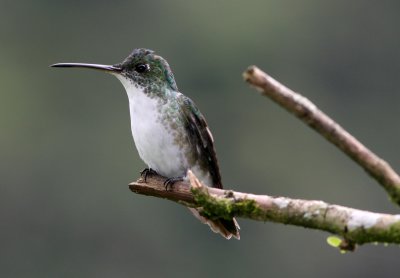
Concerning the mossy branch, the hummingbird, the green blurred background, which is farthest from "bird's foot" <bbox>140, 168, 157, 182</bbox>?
the green blurred background

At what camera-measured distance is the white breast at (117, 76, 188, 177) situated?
24.1ft

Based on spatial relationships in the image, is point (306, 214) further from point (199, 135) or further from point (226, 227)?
point (199, 135)

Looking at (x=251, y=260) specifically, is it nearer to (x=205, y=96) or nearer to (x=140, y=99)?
(x=205, y=96)

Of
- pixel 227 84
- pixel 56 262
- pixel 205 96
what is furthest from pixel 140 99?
pixel 227 84

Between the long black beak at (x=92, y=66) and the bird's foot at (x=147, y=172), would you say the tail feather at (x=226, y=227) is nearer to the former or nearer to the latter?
the bird's foot at (x=147, y=172)

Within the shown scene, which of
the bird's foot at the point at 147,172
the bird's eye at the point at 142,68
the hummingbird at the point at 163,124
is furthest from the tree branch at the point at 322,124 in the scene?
the bird's eye at the point at 142,68

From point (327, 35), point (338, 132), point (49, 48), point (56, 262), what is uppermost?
point (327, 35)

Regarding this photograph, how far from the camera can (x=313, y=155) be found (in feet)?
160

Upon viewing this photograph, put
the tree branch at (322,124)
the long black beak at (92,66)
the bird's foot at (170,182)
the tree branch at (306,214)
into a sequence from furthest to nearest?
the long black beak at (92,66)
the bird's foot at (170,182)
the tree branch at (306,214)
the tree branch at (322,124)

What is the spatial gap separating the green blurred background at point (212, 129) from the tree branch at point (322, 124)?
1437 inches

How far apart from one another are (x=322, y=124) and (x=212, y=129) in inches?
1616

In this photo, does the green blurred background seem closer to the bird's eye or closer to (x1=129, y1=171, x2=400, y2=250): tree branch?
the bird's eye

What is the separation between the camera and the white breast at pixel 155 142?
7359 mm

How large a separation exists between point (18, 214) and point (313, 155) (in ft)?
39.8
